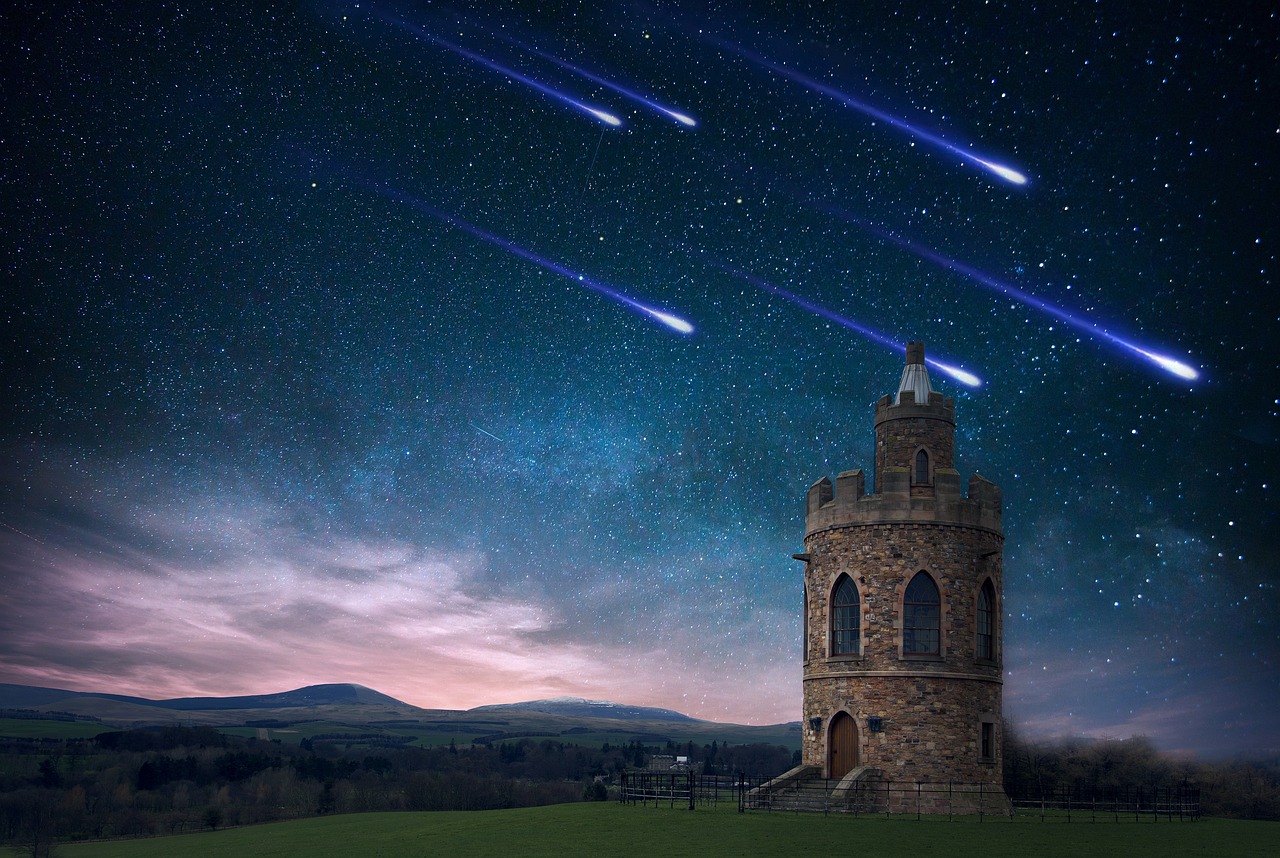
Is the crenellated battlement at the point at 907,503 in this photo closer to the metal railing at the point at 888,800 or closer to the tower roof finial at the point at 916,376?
the tower roof finial at the point at 916,376

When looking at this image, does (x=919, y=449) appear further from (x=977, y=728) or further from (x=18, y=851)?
(x=18, y=851)

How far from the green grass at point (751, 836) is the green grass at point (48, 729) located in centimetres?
13969

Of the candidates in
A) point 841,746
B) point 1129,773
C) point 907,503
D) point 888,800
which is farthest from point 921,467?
point 1129,773

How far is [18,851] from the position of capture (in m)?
59.5

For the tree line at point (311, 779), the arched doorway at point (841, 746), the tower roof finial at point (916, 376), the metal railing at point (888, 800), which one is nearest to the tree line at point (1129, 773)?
the tree line at point (311, 779)

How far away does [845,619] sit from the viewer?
1369 inches

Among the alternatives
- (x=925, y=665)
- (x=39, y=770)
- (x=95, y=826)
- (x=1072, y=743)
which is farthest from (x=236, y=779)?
(x=925, y=665)

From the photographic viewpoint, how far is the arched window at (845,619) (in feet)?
113

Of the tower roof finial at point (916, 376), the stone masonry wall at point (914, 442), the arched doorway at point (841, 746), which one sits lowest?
the arched doorway at point (841, 746)

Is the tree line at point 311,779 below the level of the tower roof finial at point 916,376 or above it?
below

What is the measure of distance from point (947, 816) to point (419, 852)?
16.3 metres

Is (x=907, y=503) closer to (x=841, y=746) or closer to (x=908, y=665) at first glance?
(x=908, y=665)

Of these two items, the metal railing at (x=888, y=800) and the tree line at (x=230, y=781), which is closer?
the metal railing at (x=888, y=800)

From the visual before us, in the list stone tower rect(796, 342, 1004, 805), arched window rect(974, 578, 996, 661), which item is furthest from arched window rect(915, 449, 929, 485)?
arched window rect(974, 578, 996, 661)
